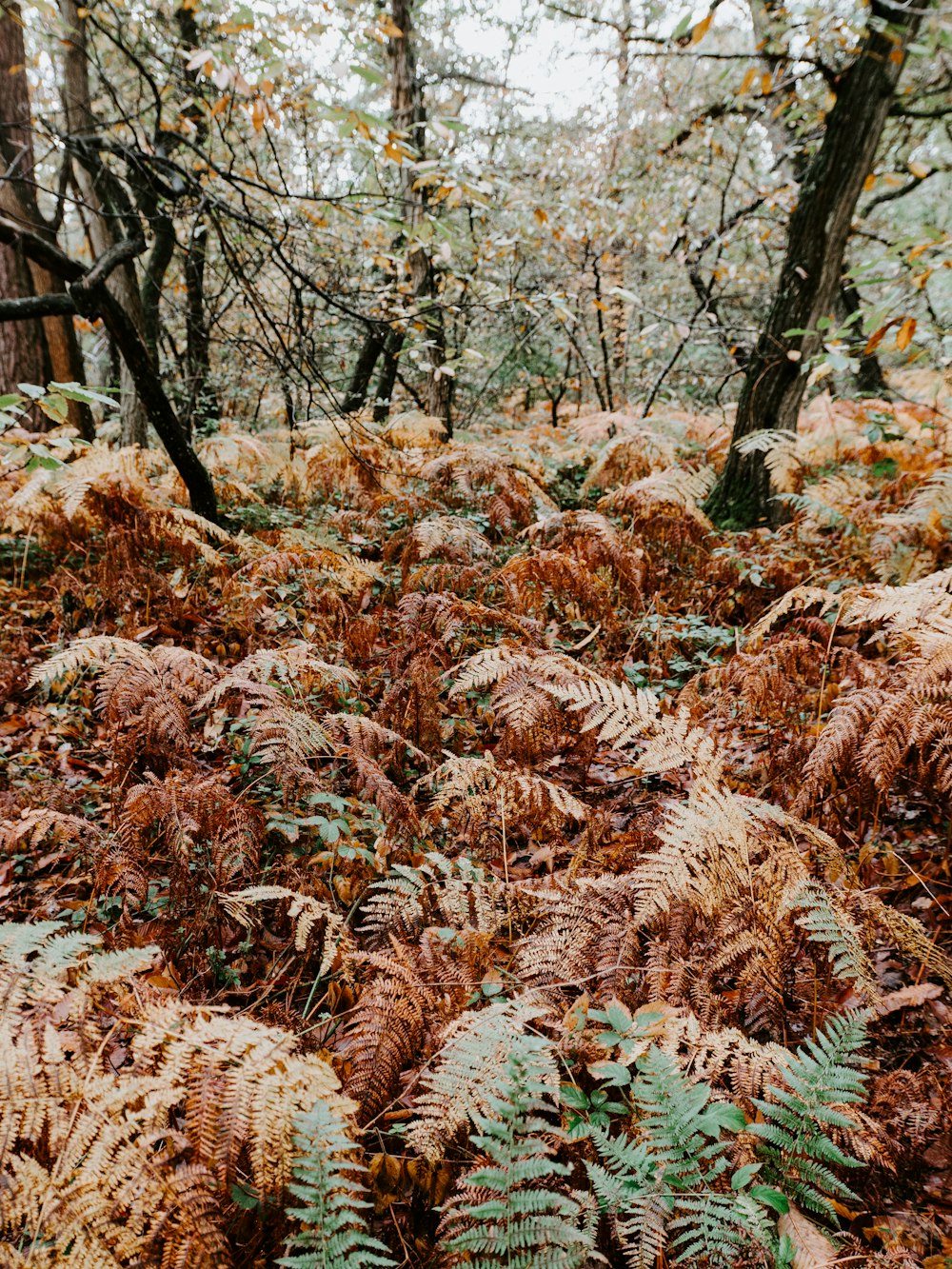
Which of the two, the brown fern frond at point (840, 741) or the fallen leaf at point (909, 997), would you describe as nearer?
the fallen leaf at point (909, 997)

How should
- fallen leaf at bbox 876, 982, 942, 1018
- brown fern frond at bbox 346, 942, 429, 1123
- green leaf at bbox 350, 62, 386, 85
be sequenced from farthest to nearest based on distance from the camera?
green leaf at bbox 350, 62, 386, 85 < fallen leaf at bbox 876, 982, 942, 1018 < brown fern frond at bbox 346, 942, 429, 1123

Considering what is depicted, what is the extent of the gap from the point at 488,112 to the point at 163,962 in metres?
12.6

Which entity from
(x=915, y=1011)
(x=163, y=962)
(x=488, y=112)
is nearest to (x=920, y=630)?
(x=915, y=1011)

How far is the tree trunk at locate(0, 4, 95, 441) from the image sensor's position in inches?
261

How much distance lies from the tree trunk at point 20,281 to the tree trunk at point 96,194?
1.37 feet

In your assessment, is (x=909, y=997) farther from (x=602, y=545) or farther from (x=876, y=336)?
(x=602, y=545)

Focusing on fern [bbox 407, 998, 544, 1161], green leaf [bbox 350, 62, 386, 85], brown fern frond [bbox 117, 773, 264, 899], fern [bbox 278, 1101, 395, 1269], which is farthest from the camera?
green leaf [bbox 350, 62, 386, 85]

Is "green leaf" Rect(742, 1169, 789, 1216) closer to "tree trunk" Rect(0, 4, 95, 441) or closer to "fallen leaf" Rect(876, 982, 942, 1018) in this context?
"fallen leaf" Rect(876, 982, 942, 1018)

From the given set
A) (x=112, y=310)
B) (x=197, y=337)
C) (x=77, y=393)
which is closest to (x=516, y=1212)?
(x=77, y=393)

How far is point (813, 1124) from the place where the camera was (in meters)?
1.57

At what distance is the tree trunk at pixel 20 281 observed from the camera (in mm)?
6625

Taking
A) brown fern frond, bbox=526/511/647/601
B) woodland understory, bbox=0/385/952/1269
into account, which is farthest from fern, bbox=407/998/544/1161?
brown fern frond, bbox=526/511/647/601

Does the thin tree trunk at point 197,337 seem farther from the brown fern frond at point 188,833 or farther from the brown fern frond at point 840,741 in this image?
the brown fern frond at point 840,741

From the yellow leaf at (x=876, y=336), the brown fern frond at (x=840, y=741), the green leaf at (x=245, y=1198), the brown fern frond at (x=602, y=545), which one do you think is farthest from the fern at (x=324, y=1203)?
the yellow leaf at (x=876, y=336)
